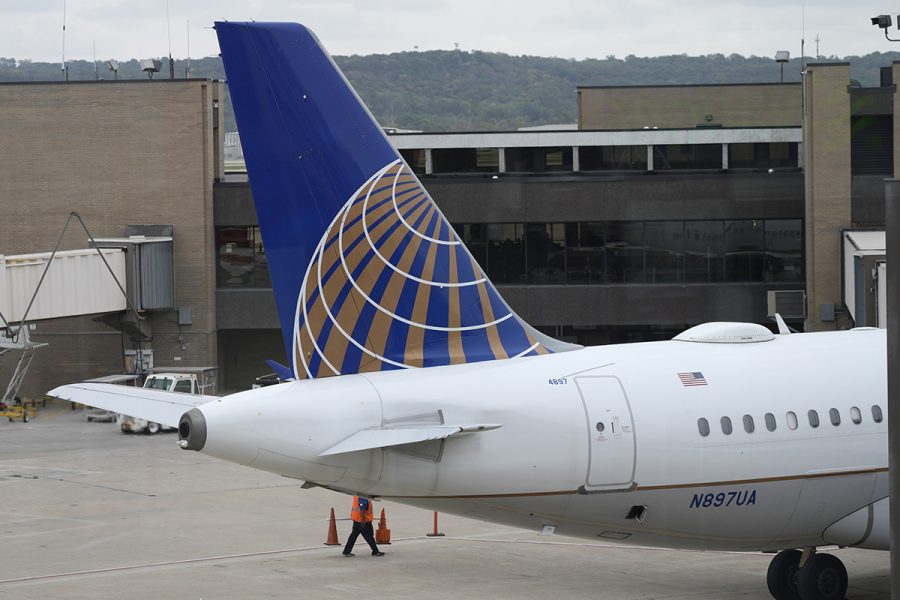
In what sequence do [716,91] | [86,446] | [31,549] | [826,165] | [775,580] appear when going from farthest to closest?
[716,91], [826,165], [86,446], [31,549], [775,580]

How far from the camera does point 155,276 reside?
6272cm

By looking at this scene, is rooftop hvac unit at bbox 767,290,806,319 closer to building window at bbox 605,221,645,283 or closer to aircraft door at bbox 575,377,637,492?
building window at bbox 605,221,645,283

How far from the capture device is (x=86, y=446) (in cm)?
4888

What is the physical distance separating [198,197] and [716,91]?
127ft

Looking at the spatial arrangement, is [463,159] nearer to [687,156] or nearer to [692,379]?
[687,156]

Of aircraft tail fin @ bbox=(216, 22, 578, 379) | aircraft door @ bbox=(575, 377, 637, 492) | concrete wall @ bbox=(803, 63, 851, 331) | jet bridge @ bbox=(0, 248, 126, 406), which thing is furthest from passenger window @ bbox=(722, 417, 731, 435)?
concrete wall @ bbox=(803, 63, 851, 331)

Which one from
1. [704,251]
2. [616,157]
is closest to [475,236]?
[616,157]

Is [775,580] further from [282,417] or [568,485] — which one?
[282,417]

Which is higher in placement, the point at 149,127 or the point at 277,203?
the point at 149,127

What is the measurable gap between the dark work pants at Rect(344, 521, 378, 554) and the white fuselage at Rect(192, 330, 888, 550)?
8.09 m

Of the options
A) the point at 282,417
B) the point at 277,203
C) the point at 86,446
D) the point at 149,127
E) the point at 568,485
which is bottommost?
the point at 86,446

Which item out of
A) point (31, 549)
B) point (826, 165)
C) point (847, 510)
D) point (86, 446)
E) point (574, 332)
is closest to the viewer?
point (847, 510)

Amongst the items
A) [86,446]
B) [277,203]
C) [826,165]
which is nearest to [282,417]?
[277,203]

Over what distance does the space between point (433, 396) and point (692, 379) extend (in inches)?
179
